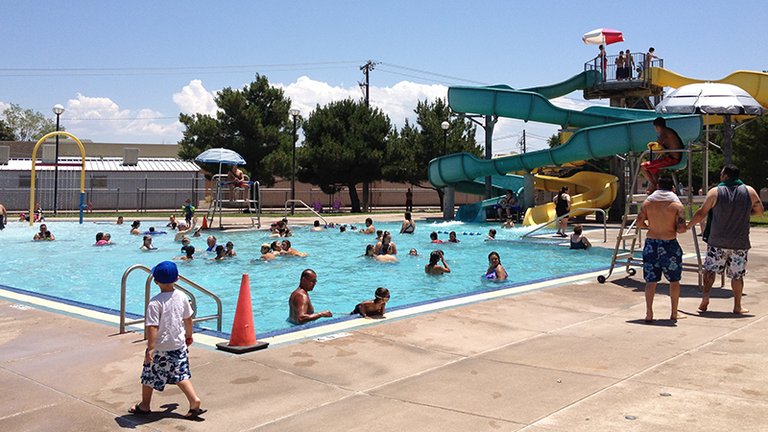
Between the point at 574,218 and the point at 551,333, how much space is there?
941 inches

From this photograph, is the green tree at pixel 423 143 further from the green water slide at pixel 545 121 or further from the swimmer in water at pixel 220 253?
the swimmer in water at pixel 220 253

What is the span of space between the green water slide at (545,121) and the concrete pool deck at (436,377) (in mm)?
18429

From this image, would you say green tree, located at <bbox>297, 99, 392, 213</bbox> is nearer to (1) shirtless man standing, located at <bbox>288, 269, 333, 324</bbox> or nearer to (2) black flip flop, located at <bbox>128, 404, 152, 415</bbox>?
(1) shirtless man standing, located at <bbox>288, 269, 333, 324</bbox>

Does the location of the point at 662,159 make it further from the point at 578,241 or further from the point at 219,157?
the point at 219,157

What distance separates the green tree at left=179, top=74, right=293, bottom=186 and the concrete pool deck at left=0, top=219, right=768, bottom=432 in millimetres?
35844

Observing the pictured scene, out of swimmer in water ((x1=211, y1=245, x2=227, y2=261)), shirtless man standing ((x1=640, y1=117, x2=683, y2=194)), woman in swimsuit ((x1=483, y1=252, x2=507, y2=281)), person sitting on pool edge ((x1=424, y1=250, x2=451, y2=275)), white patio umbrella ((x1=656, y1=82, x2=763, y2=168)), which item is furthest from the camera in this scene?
swimmer in water ((x1=211, y1=245, x2=227, y2=261))

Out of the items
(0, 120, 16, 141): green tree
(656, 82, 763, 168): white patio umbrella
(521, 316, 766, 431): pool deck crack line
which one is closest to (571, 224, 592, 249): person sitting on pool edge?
(656, 82, 763, 168): white patio umbrella

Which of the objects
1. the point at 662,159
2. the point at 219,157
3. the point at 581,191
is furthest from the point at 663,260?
the point at 581,191

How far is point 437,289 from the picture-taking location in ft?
46.2

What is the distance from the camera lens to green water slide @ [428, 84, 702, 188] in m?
25.8

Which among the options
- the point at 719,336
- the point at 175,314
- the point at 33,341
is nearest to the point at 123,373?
the point at 175,314

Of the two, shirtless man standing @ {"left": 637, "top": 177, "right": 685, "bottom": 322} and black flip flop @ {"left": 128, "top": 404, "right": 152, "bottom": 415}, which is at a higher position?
shirtless man standing @ {"left": 637, "top": 177, "right": 685, "bottom": 322}

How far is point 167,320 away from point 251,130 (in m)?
40.0

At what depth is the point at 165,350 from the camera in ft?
16.4
